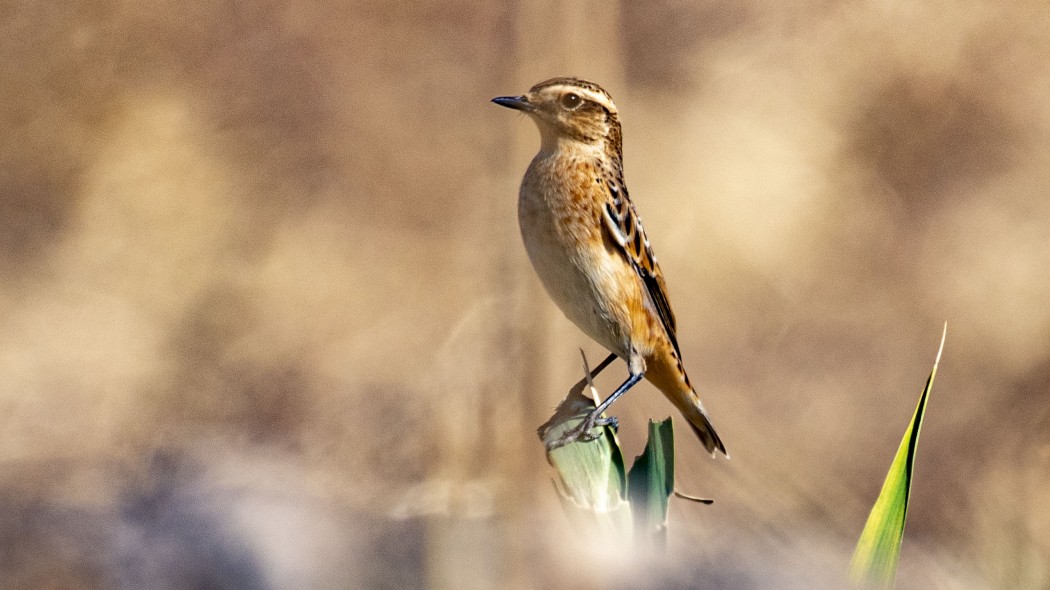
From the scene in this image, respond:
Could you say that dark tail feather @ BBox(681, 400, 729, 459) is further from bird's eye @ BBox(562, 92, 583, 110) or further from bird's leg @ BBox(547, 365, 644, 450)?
bird's eye @ BBox(562, 92, 583, 110)

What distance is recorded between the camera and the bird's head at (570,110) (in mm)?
1643

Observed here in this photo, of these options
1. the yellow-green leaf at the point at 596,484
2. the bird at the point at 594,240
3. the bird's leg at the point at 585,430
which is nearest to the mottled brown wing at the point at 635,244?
the bird at the point at 594,240

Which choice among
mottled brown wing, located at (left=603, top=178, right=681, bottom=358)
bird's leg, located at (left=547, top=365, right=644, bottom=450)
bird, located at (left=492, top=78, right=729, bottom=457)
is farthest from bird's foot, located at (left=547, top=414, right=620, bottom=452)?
mottled brown wing, located at (left=603, top=178, right=681, bottom=358)

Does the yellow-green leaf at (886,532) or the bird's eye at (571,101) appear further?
the bird's eye at (571,101)

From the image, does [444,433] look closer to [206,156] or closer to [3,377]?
[206,156]

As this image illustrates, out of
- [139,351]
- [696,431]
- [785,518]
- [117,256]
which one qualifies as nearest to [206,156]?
[117,256]

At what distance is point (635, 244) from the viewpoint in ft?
5.57

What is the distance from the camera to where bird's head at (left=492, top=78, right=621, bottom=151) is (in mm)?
1643

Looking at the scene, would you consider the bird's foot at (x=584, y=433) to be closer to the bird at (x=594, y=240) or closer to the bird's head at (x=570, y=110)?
the bird at (x=594, y=240)

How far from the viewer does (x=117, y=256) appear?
2068mm

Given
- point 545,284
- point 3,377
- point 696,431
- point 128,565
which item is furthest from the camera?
point 3,377

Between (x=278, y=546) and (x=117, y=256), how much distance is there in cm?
70

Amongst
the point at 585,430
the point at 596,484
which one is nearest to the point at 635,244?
the point at 585,430

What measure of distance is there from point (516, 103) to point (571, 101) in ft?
0.41
